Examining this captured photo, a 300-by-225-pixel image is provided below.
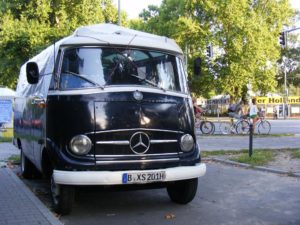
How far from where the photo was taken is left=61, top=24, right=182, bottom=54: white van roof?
701 cm

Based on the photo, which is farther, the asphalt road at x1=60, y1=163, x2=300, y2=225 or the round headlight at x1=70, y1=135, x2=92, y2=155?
the asphalt road at x1=60, y1=163, x2=300, y2=225

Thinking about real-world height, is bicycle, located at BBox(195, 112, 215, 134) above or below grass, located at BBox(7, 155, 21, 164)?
above

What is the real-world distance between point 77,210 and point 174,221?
5.19 feet

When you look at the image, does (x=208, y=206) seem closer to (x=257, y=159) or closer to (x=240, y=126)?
(x=257, y=159)

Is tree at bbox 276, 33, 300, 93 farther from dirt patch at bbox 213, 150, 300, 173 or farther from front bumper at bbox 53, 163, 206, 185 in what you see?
front bumper at bbox 53, 163, 206, 185

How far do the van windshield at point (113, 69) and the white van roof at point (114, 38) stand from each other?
0.33ft

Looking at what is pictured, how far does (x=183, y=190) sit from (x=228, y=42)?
39.9m

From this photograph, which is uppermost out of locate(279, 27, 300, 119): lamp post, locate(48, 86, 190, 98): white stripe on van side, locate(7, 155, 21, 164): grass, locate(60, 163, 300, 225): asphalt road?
locate(279, 27, 300, 119): lamp post

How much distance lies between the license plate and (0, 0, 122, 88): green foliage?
27.2 meters

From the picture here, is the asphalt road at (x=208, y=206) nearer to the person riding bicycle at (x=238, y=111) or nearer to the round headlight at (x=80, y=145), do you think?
the round headlight at (x=80, y=145)

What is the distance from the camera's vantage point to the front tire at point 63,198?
6.64 m

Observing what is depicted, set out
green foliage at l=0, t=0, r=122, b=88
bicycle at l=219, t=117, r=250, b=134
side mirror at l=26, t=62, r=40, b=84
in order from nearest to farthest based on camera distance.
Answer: side mirror at l=26, t=62, r=40, b=84, bicycle at l=219, t=117, r=250, b=134, green foliage at l=0, t=0, r=122, b=88

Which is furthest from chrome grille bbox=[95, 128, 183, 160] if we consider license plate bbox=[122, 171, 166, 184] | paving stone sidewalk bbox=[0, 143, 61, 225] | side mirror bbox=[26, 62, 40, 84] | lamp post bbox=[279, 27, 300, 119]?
lamp post bbox=[279, 27, 300, 119]

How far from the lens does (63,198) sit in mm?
6676
